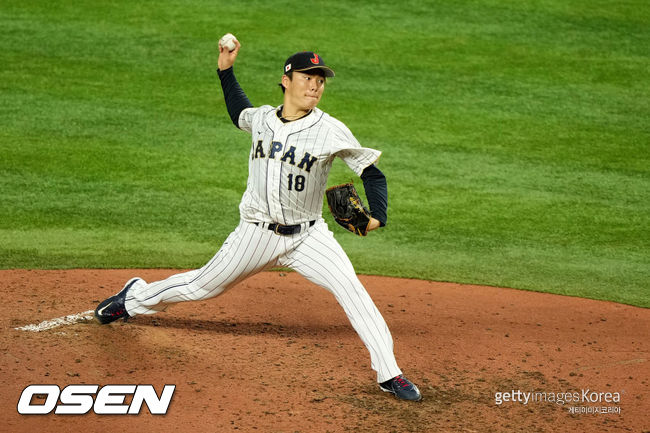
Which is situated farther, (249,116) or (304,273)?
(249,116)

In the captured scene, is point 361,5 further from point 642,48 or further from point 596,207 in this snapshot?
point 596,207

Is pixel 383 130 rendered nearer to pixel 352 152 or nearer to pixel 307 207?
pixel 307 207

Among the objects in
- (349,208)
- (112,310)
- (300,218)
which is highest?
(349,208)

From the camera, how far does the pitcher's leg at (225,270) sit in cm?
489

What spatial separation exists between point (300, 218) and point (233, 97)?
0.90 meters

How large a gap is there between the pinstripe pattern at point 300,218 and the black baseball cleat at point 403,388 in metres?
0.04

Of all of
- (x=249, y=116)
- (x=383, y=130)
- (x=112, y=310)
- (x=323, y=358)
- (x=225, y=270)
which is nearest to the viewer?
(x=225, y=270)

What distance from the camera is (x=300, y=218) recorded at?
4.87 metres

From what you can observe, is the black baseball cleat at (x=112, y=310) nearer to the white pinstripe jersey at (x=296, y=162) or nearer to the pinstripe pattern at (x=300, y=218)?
the pinstripe pattern at (x=300, y=218)

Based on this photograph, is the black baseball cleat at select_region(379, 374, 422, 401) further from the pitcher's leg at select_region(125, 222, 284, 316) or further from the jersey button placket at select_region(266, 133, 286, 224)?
the jersey button placket at select_region(266, 133, 286, 224)

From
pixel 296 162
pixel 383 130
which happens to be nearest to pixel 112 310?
pixel 296 162

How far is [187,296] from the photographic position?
201 inches

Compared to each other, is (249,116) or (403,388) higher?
(249,116)

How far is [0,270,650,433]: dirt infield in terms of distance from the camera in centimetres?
449
